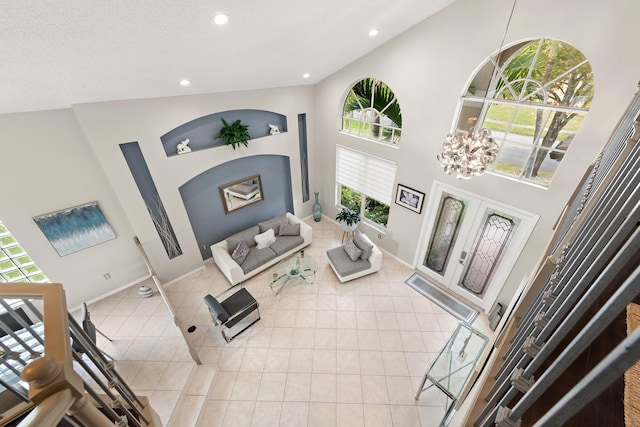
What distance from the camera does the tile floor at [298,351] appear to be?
3.52 m

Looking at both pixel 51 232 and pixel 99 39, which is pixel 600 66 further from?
pixel 51 232

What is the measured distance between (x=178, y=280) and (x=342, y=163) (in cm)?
437

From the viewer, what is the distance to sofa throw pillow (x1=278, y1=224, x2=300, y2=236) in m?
6.19

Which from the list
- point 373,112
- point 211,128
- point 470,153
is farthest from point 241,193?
point 470,153

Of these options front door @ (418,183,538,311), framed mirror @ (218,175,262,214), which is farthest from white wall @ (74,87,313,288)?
front door @ (418,183,538,311)

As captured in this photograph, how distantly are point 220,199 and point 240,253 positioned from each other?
124 centimetres

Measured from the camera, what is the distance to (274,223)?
631 centimetres

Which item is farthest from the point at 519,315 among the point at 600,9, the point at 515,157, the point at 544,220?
the point at 600,9

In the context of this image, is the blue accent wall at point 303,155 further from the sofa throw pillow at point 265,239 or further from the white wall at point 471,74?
the sofa throw pillow at point 265,239

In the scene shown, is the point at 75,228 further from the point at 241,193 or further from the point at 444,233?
the point at 444,233

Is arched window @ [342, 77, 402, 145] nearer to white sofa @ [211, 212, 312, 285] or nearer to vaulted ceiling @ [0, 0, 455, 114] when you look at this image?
vaulted ceiling @ [0, 0, 455, 114]

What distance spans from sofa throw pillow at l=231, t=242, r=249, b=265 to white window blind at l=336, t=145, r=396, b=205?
9.07 ft

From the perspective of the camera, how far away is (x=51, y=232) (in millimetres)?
4102

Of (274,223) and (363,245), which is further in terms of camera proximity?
(274,223)
